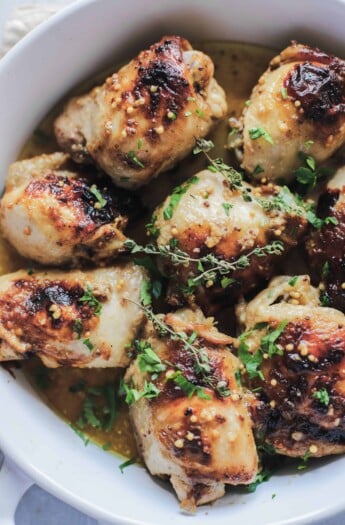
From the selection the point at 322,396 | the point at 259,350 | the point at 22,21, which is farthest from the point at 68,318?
the point at 22,21

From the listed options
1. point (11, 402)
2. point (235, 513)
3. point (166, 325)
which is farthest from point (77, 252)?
point (235, 513)

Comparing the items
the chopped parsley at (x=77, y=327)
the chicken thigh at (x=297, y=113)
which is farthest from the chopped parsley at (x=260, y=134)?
the chopped parsley at (x=77, y=327)

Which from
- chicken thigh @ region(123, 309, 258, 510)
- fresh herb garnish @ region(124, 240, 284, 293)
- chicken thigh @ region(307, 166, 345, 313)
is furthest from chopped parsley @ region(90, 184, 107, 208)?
chicken thigh @ region(307, 166, 345, 313)

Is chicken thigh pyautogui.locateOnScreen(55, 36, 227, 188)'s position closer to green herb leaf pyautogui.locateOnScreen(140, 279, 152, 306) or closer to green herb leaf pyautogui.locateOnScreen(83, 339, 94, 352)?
green herb leaf pyautogui.locateOnScreen(140, 279, 152, 306)

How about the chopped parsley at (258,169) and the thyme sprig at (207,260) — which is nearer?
the thyme sprig at (207,260)

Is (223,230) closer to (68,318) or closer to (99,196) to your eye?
(99,196)

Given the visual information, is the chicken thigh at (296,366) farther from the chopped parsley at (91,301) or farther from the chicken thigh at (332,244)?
the chopped parsley at (91,301)
